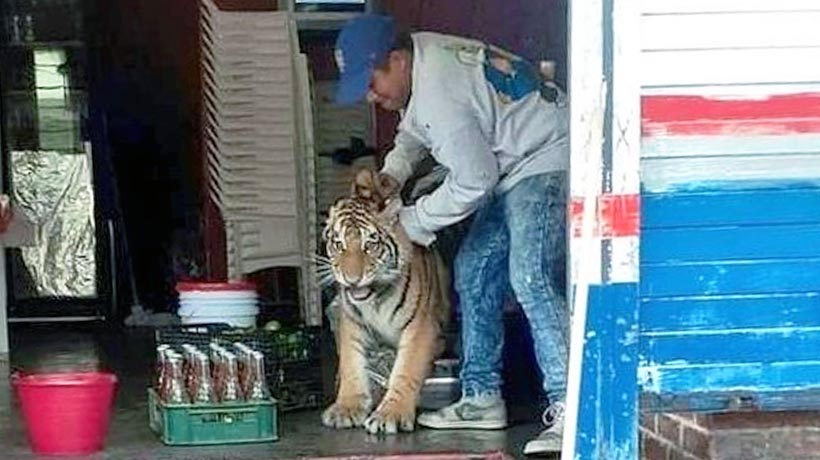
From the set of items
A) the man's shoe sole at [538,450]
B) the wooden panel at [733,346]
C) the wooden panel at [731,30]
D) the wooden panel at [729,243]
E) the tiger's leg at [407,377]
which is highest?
the wooden panel at [731,30]

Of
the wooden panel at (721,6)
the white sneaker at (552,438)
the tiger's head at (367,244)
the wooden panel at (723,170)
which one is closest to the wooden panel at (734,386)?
the wooden panel at (723,170)

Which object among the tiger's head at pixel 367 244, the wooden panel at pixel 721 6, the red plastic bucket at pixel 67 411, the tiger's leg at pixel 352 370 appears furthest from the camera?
the tiger's leg at pixel 352 370

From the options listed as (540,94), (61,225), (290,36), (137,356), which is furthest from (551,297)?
(61,225)

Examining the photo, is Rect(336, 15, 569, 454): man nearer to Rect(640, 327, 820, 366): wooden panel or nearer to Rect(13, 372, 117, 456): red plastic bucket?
Rect(640, 327, 820, 366): wooden panel

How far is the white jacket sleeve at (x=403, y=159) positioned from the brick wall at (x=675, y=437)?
4.61ft

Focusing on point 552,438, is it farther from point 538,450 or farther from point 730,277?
point 730,277

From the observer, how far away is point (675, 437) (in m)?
4.91

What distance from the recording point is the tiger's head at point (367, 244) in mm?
5484

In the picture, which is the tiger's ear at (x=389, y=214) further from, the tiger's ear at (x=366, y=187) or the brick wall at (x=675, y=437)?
the brick wall at (x=675, y=437)

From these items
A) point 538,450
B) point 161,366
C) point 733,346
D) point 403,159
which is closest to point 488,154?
point 403,159

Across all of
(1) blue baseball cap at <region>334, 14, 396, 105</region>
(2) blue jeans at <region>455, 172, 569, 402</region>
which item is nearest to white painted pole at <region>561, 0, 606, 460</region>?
(2) blue jeans at <region>455, 172, 569, 402</region>

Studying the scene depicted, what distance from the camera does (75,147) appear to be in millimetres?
10648

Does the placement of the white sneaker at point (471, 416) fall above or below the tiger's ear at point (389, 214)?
below

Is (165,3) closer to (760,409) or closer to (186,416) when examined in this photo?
(186,416)
